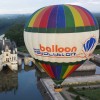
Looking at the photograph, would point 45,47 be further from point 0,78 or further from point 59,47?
point 0,78

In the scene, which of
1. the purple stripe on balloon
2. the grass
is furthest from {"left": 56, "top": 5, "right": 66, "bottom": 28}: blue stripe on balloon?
the grass

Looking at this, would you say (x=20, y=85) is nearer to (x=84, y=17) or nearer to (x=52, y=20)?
(x=52, y=20)

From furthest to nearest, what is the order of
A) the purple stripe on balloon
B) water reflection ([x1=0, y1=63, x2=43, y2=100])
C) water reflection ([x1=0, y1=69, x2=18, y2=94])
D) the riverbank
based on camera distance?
1. water reflection ([x1=0, y1=69, x2=18, y2=94])
2. water reflection ([x1=0, y1=63, x2=43, y2=100])
3. the riverbank
4. the purple stripe on balloon

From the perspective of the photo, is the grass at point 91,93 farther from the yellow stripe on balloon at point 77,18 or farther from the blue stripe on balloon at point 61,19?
the blue stripe on balloon at point 61,19

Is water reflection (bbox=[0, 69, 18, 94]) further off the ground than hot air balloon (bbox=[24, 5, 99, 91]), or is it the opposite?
hot air balloon (bbox=[24, 5, 99, 91])

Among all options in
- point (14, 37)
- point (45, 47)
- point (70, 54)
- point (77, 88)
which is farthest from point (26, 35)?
point (14, 37)

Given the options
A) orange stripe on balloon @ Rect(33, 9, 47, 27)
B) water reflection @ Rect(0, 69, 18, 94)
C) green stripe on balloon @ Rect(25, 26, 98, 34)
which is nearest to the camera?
green stripe on balloon @ Rect(25, 26, 98, 34)

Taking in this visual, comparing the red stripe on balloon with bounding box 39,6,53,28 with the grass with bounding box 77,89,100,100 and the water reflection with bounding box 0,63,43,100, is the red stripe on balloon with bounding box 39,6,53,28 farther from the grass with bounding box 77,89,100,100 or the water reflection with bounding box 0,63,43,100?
the water reflection with bounding box 0,63,43,100
